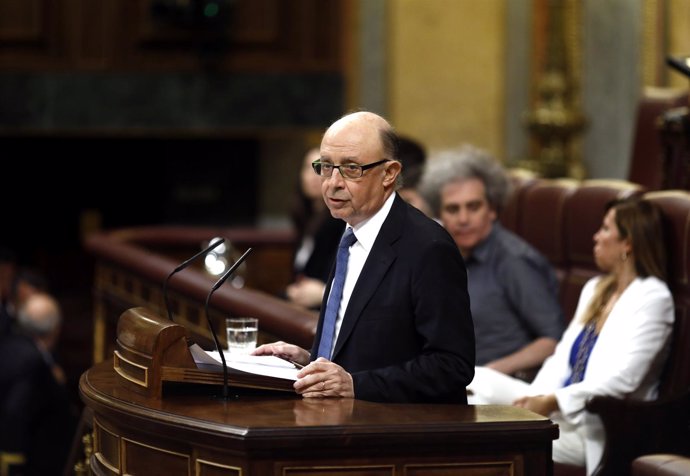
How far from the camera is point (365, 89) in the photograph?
8.55m

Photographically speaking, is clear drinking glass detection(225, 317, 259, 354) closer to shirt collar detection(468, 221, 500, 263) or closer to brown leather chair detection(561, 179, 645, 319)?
shirt collar detection(468, 221, 500, 263)

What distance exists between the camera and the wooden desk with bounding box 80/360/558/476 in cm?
245

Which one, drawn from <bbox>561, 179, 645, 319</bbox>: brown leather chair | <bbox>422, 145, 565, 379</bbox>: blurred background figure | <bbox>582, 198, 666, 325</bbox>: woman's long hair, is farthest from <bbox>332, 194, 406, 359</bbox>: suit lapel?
<bbox>561, 179, 645, 319</bbox>: brown leather chair

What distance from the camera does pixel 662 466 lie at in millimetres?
3113

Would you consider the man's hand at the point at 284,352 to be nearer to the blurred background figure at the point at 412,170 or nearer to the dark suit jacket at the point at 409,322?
the dark suit jacket at the point at 409,322

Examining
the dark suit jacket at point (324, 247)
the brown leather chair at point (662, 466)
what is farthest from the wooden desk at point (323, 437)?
the dark suit jacket at point (324, 247)

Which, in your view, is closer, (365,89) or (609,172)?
(609,172)

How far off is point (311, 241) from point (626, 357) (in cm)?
258

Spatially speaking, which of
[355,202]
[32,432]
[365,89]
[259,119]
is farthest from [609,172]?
[355,202]

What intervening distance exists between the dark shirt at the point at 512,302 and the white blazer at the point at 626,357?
1.74 ft

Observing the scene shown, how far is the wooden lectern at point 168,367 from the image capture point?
2.67 meters

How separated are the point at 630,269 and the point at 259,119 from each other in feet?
16.7

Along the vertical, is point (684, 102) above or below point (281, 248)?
above

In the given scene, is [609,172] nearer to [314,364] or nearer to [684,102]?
[684,102]
